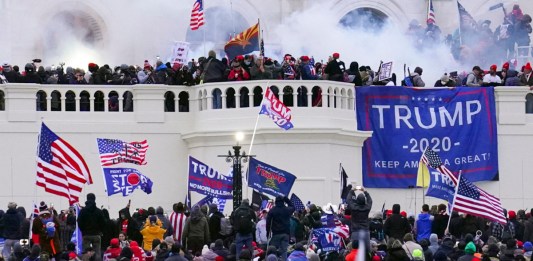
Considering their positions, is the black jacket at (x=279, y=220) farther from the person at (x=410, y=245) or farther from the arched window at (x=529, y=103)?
the arched window at (x=529, y=103)

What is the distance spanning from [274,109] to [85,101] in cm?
491

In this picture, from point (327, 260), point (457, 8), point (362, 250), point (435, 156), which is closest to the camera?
point (362, 250)

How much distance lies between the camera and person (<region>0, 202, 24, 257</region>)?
4819 cm

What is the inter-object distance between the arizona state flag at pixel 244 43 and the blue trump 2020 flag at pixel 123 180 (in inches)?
302

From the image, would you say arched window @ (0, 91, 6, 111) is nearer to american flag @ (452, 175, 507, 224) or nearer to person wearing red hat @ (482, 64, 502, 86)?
person wearing red hat @ (482, 64, 502, 86)

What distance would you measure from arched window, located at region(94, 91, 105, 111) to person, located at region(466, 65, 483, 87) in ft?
28.6

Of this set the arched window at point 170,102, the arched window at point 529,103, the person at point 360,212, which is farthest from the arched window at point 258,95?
the person at point 360,212

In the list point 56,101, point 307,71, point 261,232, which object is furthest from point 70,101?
point 261,232

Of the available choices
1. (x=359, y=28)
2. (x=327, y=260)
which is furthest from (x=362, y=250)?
(x=359, y=28)

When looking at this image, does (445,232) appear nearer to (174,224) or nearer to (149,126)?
(174,224)

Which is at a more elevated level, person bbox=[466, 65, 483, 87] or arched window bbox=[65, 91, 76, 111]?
person bbox=[466, 65, 483, 87]

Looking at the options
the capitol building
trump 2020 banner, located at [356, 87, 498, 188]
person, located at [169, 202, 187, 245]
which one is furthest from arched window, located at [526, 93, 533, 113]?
person, located at [169, 202, 187, 245]

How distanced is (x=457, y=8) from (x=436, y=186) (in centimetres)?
1748

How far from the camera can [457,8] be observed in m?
68.4
